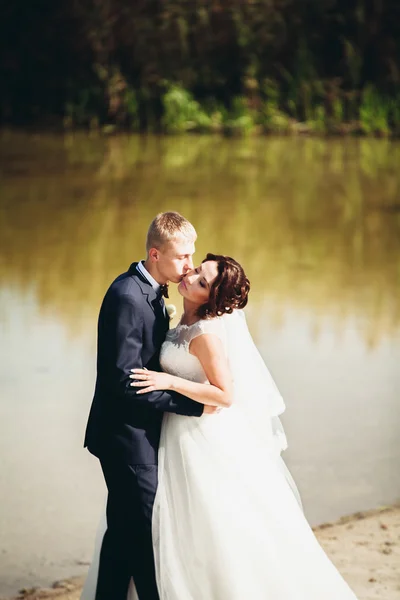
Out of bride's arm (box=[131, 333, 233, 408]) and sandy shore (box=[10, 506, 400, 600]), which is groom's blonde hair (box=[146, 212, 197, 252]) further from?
sandy shore (box=[10, 506, 400, 600])

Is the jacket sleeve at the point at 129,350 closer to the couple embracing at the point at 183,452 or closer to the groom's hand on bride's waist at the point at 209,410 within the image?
the couple embracing at the point at 183,452

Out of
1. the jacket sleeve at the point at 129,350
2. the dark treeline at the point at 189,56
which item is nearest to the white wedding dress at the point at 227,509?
the jacket sleeve at the point at 129,350

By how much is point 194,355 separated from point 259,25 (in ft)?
53.6

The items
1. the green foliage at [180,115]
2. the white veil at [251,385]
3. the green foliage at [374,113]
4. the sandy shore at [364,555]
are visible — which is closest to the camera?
the white veil at [251,385]

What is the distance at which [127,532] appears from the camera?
3.07 meters

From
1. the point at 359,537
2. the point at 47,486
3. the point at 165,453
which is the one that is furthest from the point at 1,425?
the point at 165,453

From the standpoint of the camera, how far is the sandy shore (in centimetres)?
378

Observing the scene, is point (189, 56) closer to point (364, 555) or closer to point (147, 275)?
point (364, 555)

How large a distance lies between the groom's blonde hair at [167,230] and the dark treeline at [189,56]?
49.7 ft

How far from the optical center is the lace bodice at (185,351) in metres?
3.04

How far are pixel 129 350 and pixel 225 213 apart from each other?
27.9 ft

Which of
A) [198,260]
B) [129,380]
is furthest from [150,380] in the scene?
[198,260]

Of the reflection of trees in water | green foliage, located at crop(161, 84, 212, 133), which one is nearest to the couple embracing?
the reflection of trees in water

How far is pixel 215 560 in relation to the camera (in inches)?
121
